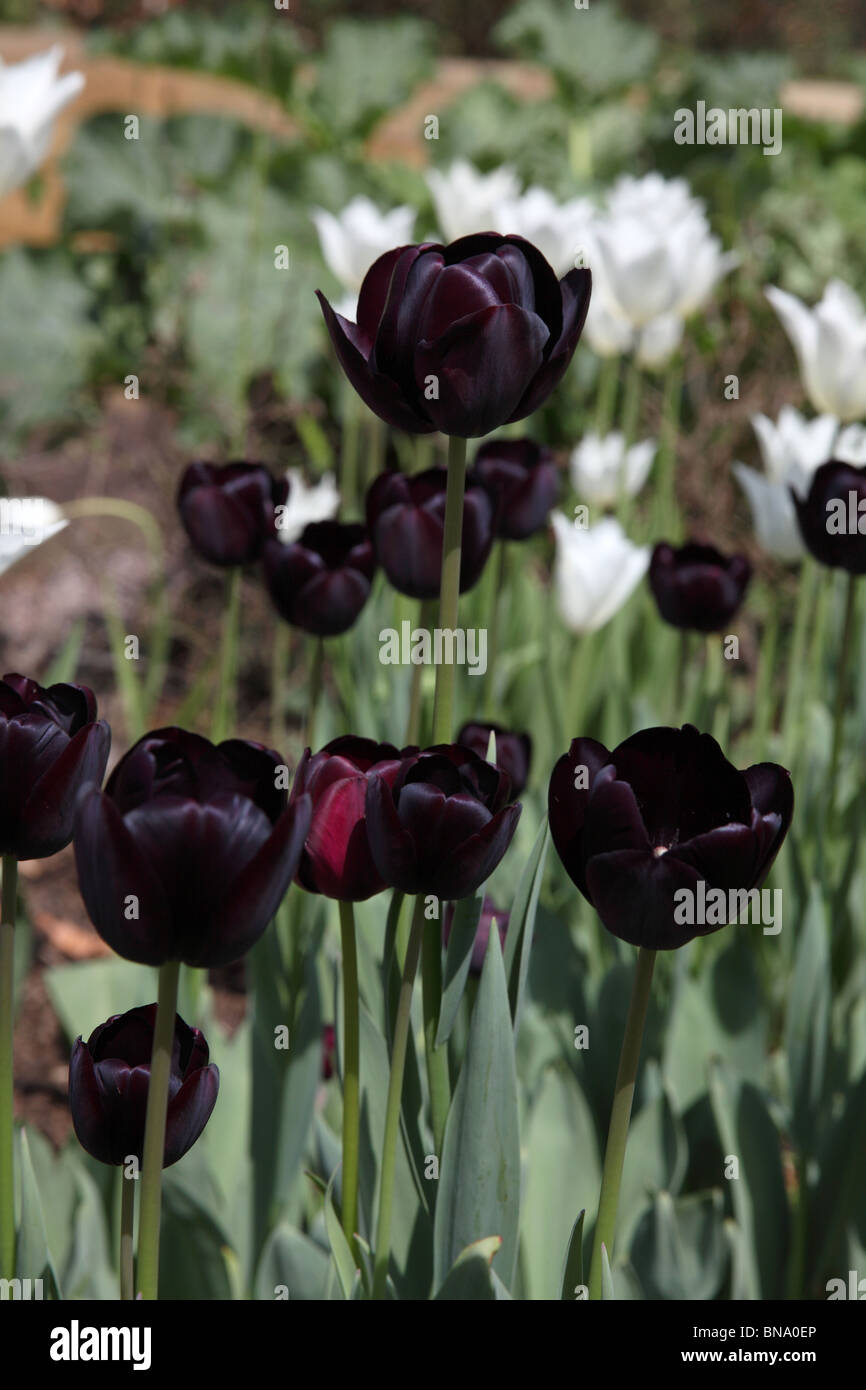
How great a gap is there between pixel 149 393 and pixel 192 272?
0.91ft

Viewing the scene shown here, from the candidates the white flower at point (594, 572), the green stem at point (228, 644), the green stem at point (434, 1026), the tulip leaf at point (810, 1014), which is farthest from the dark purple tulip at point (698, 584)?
the green stem at point (434, 1026)

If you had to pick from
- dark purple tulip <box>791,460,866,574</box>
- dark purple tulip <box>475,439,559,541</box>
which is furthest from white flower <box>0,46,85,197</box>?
dark purple tulip <box>791,460,866,574</box>

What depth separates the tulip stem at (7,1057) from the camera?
569 mm

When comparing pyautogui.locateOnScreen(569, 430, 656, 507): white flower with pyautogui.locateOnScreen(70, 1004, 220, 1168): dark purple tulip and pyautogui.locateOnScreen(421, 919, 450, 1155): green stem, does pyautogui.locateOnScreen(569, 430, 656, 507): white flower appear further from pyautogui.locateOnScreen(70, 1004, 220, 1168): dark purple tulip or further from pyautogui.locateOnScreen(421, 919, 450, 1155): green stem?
pyautogui.locateOnScreen(70, 1004, 220, 1168): dark purple tulip

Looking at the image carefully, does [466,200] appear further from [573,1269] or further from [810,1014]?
[573,1269]

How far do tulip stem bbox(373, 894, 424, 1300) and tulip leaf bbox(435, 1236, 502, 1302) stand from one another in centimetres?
5

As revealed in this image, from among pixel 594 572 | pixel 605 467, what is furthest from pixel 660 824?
pixel 605 467

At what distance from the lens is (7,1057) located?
0.60 metres

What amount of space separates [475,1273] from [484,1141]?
2.7 inches

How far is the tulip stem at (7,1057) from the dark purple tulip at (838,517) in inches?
26.9

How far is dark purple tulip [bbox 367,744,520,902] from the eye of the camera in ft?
1.88

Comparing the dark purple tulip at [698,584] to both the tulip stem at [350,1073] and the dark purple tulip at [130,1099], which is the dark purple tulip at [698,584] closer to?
the tulip stem at [350,1073]

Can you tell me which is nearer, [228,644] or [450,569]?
[450,569]

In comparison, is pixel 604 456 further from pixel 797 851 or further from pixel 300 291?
pixel 300 291
